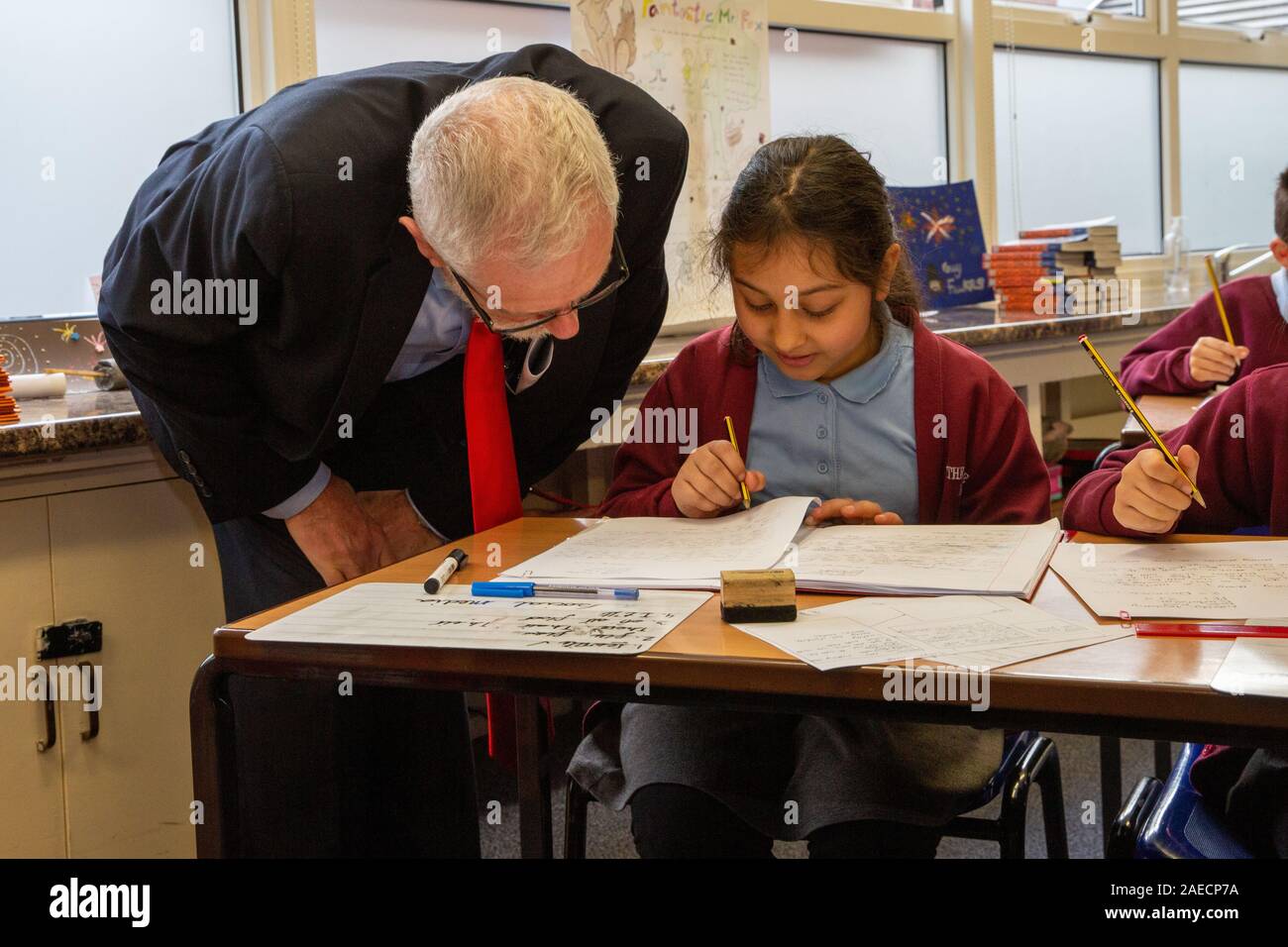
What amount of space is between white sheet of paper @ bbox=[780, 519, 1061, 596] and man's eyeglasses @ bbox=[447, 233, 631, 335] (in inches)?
13.0

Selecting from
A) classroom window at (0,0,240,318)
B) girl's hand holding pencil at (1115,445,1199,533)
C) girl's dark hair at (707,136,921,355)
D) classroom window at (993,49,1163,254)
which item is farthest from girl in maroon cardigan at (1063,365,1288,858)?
classroom window at (993,49,1163,254)

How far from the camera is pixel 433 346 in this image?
1512 mm

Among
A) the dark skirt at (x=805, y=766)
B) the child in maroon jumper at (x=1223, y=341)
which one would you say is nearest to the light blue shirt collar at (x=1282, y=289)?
the child in maroon jumper at (x=1223, y=341)

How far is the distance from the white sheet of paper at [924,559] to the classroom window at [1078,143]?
2.99 meters

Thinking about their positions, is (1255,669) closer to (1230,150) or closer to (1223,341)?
(1223,341)

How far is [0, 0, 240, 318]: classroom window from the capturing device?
208cm

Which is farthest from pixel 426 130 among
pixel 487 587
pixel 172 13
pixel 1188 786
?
pixel 172 13

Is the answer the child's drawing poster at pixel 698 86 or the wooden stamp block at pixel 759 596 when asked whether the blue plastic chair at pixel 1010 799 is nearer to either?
the wooden stamp block at pixel 759 596

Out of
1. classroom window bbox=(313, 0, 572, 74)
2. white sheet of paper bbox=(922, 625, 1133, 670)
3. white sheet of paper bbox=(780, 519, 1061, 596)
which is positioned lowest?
white sheet of paper bbox=(922, 625, 1133, 670)

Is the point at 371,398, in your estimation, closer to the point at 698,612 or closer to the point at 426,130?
the point at 426,130

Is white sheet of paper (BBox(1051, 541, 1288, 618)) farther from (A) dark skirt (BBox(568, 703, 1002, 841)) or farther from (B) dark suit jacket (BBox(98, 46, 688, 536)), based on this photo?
(B) dark suit jacket (BBox(98, 46, 688, 536))

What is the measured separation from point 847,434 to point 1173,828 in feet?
1.94

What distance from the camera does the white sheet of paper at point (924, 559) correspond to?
1.07m

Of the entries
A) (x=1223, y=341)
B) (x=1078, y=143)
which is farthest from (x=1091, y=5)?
(x=1223, y=341)
